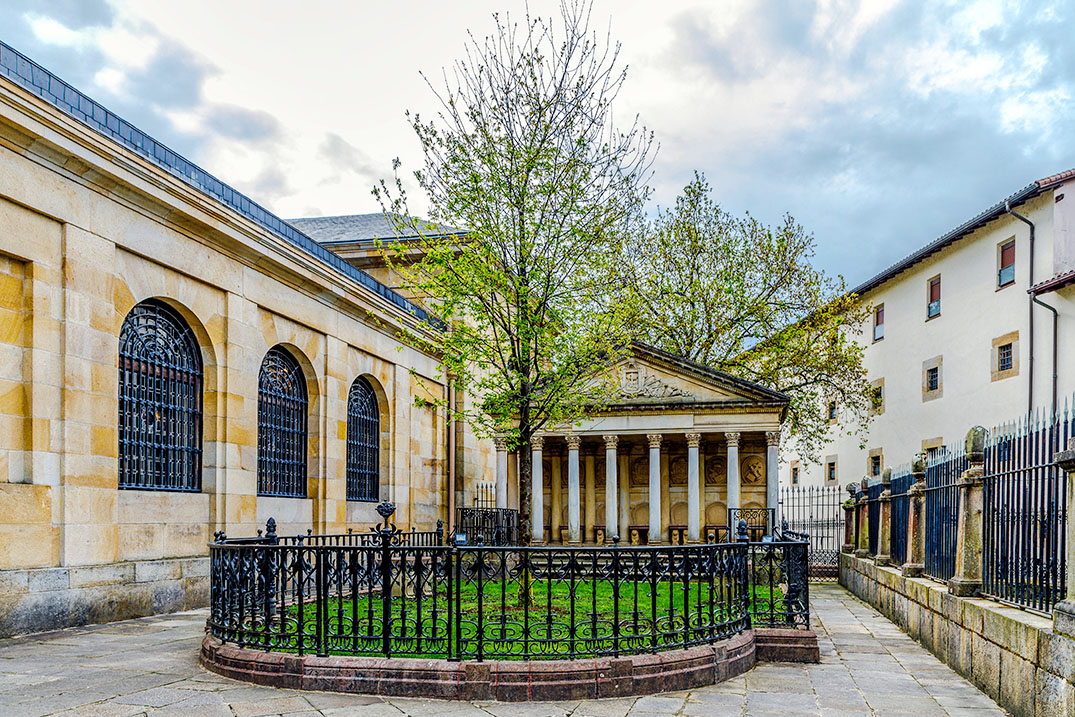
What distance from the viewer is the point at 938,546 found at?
10359mm

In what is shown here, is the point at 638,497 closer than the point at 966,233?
Yes

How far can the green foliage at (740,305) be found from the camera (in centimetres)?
3002

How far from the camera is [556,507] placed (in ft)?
86.5

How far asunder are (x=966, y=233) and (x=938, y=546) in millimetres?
21070

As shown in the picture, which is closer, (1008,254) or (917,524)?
(917,524)

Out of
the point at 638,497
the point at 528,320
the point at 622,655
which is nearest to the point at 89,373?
the point at 528,320

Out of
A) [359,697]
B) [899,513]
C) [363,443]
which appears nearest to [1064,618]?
[359,697]

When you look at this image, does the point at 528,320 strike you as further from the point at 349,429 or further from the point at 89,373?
the point at 349,429

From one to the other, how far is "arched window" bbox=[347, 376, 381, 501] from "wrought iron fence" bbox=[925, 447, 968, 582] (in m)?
13.3

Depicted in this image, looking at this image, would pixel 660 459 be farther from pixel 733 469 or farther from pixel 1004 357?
pixel 1004 357

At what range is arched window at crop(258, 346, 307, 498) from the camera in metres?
17.0

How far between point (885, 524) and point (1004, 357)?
48.4 ft

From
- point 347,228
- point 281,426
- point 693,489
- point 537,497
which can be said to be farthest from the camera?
point 347,228

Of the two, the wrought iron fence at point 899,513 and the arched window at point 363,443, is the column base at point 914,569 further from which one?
the arched window at point 363,443
